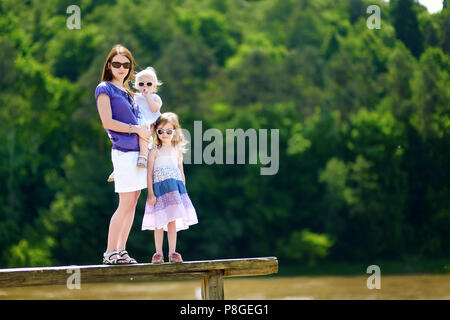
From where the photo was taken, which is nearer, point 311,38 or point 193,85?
point 193,85

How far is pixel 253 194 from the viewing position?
34.6 metres

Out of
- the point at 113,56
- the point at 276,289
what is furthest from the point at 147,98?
the point at 276,289

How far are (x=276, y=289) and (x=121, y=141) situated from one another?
18.0m

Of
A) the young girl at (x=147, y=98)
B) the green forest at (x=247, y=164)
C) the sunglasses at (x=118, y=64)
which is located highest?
the green forest at (x=247, y=164)

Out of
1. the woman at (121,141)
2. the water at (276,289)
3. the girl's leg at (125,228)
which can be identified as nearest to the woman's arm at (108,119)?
the woman at (121,141)

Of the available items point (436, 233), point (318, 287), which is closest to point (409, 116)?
point (436, 233)

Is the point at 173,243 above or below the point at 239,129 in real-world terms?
below

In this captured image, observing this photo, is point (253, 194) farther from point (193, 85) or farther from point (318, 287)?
point (318, 287)

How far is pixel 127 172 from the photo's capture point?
6.50 meters

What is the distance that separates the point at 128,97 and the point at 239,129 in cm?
2847

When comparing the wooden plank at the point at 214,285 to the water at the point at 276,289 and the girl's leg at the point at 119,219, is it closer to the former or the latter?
the girl's leg at the point at 119,219

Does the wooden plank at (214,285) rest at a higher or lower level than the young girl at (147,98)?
lower

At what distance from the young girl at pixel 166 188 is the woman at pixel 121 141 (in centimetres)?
12

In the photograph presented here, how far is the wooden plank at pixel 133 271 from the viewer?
5.82 metres
